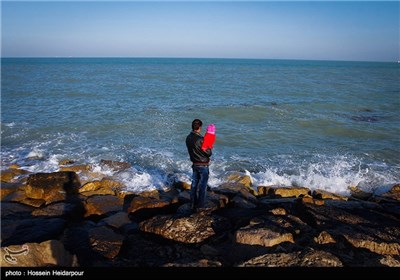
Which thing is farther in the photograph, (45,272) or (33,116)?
(33,116)

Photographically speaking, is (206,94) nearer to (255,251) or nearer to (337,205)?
(337,205)

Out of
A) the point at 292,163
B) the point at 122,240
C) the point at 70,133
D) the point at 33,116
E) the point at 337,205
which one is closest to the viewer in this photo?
the point at 122,240

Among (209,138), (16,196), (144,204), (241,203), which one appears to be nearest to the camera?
(209,138)

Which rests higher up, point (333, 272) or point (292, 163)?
point (333, 272)

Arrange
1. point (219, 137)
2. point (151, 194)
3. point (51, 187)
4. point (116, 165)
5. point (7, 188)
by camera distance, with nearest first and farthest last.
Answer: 1. point (51, 187)
2. point (7, 188)
3. point (151, 194)
4. point (116, 165)
5. point (219, 137)

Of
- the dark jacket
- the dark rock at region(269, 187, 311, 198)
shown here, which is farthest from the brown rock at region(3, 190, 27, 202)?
the dark rock at region(269, 187, 311, 198)

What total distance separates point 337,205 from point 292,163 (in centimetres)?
456

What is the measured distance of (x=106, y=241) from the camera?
5.41 meters

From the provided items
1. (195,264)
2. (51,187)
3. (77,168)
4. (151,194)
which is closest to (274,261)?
(195,264)

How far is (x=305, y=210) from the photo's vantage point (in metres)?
6.74

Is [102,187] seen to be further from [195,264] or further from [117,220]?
[195,264]

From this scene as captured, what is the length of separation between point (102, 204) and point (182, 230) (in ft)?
9.52

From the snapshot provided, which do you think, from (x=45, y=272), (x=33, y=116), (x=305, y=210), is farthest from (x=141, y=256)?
(x=33, y=116)

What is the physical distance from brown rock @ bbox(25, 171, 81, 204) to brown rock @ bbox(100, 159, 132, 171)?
6.35ft
